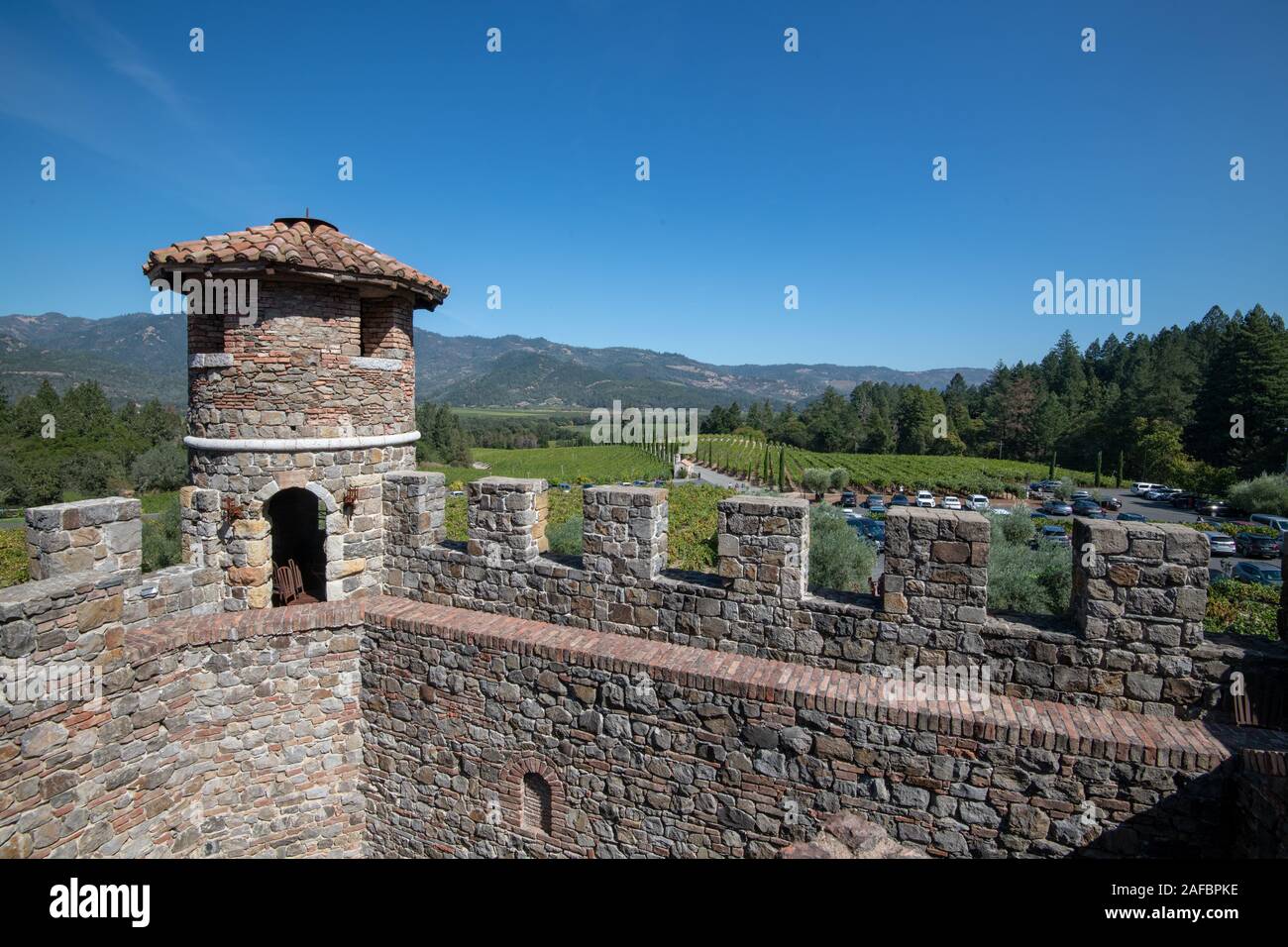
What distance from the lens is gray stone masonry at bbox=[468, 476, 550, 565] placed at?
7219mm

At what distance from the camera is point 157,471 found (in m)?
66.9

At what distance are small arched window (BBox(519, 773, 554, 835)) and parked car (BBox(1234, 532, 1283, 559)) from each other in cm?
4178

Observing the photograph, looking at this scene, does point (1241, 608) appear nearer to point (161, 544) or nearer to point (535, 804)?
point (535, 804)

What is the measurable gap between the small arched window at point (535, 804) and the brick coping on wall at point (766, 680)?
1.59m

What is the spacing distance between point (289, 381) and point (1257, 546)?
45130 mm

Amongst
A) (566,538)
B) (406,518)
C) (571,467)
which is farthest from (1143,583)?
(571,467)

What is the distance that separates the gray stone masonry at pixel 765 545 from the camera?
20.0ft

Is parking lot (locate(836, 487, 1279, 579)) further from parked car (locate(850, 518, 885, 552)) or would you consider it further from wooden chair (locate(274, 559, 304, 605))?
wooden chair (locate(274, 559, 304, 605))

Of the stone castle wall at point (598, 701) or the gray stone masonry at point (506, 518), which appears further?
the gray stone masonry at point (506, 518)

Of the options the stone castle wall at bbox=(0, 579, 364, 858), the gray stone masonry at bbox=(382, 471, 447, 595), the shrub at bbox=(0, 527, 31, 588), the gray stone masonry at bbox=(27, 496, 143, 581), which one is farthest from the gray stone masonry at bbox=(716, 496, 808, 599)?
the shrub at bbox=(0, 527, 31, 588)

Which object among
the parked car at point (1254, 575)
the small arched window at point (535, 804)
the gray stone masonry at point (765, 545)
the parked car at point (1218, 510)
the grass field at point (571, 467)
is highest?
the gray stone masonry at point (765, 545)

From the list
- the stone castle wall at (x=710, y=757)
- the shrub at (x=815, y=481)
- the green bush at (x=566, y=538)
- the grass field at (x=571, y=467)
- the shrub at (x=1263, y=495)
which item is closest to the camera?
the stone castle wall at (x=710, y=757)

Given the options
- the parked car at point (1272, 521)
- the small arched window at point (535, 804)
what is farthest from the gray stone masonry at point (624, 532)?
the parked car at point (1272, 521)

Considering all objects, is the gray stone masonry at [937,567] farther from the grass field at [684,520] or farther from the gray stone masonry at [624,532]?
the grass field at [684,520]
